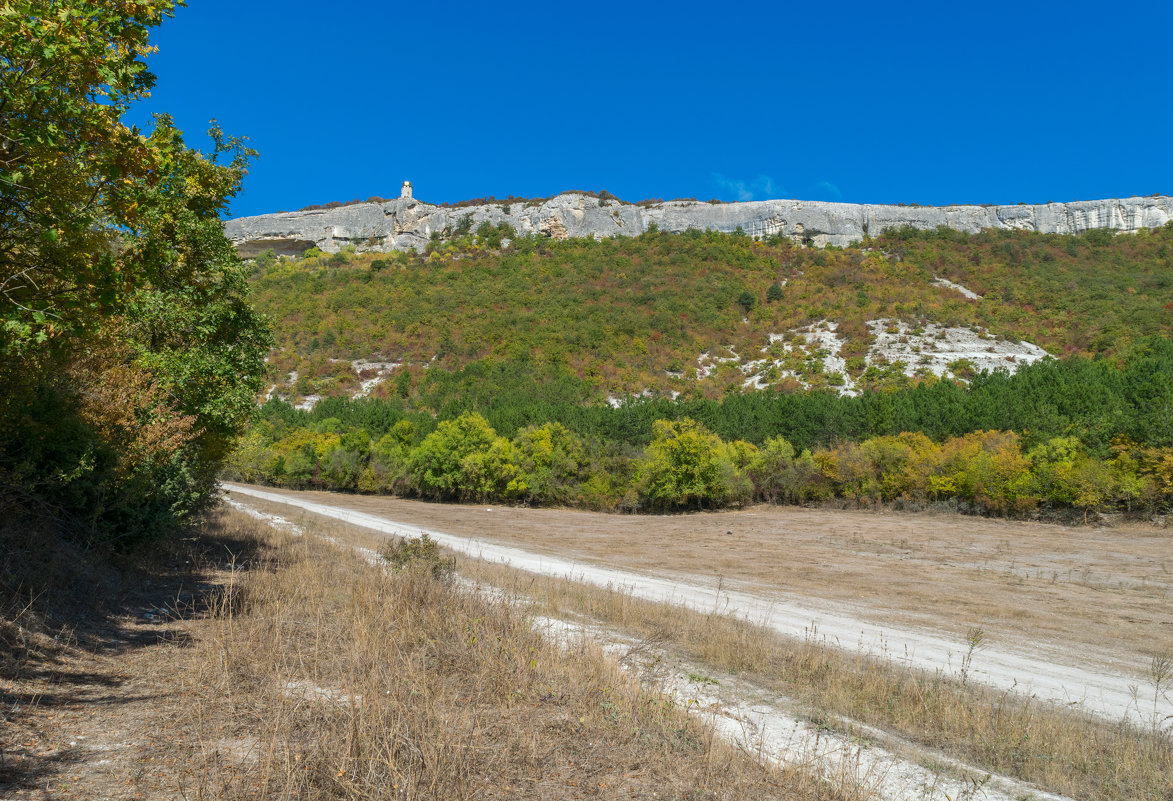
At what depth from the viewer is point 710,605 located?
54.5 ft

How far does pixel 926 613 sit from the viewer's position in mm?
17312

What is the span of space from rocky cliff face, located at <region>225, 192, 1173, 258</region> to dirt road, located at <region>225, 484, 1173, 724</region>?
401ft

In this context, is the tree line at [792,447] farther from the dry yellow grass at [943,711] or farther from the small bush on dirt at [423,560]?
the dry yellow grass at [943,711]

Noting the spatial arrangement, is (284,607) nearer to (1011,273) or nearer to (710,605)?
(710,605)

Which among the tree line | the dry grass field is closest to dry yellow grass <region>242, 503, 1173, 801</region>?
the dry grass field

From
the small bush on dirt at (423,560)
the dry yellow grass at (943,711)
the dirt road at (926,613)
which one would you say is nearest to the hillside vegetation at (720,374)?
the small bush on dirt at (423,560)

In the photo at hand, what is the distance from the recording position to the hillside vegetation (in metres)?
54.7

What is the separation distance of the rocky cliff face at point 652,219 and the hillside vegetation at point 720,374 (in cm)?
926

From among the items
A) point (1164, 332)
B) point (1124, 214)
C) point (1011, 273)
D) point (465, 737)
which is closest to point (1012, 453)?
point (1164, 332)

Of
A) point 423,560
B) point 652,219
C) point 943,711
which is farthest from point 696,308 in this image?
point 943,711

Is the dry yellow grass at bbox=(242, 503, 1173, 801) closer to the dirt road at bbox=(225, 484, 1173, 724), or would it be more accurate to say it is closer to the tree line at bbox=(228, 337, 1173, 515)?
the dirt road at bbox=(225, 484, 1173, 724)

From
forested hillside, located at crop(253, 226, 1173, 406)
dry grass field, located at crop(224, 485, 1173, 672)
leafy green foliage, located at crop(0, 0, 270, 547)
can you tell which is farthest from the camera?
forested hillside, located at crop(253, 226, 1173, 406)

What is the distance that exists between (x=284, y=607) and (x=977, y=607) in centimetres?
1890

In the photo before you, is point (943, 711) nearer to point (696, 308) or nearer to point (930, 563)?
point (930, 563)
